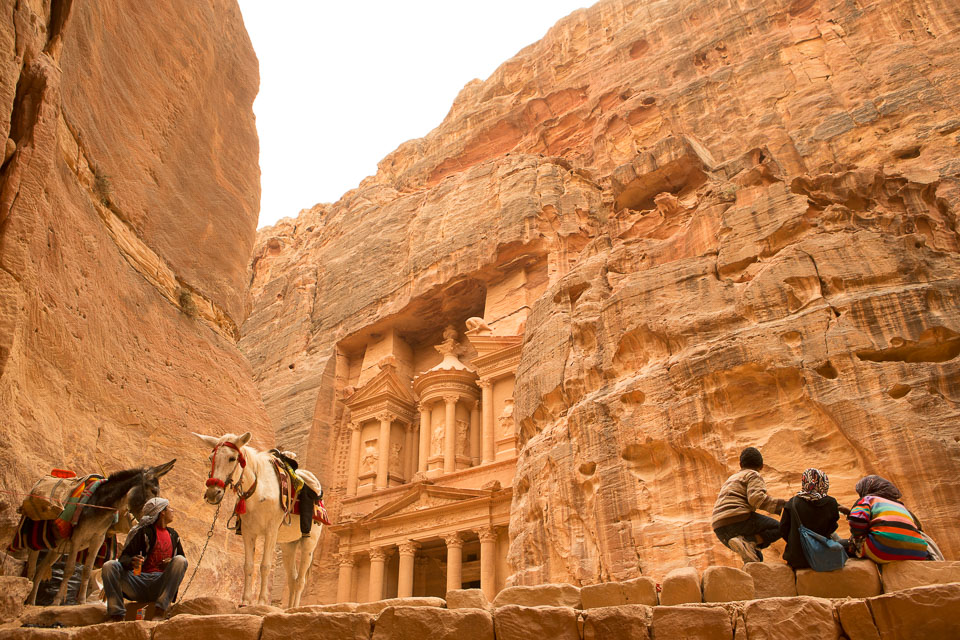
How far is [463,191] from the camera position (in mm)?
35719

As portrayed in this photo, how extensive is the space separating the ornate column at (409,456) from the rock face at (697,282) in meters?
3.06

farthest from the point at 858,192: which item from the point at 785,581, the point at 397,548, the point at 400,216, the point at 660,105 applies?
the point at 400,216

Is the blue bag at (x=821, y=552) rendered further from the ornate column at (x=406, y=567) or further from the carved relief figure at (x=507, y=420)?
the carved relief figure at (x=507, y=420)

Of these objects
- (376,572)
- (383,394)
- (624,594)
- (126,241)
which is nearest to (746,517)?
(624,594)

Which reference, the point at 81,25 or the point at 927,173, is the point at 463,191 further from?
the point at 81,25

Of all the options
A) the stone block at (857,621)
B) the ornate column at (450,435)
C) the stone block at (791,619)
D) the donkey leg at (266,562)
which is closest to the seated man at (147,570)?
the donkey leg at (266,562)

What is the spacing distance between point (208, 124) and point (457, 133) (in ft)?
96.8

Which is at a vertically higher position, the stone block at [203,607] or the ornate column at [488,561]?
the ornate column at [488,561]

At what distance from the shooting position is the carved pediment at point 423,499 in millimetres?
25672

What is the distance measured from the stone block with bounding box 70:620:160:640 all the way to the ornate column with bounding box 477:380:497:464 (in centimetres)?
2211

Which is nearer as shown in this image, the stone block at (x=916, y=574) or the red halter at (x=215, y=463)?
the stone block at (x=916, y=574)

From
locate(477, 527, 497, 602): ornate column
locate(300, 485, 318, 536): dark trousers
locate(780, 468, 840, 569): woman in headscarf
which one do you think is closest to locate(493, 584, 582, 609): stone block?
locate(780, 468, 840, 569): woman in headscarf

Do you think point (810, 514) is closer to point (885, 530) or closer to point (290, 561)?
point (885, 530)

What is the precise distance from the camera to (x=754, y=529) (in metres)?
6.87
